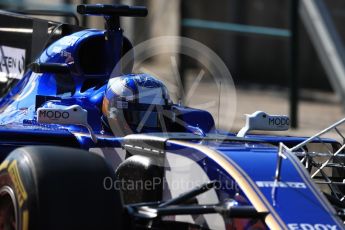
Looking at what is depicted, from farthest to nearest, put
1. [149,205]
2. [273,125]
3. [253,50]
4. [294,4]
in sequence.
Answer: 1. [253,50]
2. [294,4]
3. [273,125]
4. [149,205]

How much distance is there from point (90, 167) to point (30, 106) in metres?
2.19

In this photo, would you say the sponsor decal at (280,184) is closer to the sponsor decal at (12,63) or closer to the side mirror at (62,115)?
the side mirror at (62,115)

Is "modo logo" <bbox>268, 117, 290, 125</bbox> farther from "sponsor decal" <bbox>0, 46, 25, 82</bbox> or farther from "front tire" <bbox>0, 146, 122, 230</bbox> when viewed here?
"sponsor decal" <bbox>0, 46, 25, 82</bbox>

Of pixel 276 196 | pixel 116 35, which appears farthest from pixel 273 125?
pixel 116 35

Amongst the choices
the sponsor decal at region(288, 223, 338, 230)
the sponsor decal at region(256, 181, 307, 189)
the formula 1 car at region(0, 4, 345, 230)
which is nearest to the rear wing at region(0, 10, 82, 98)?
the formula 1 car at region(0, 4, 345, 230)

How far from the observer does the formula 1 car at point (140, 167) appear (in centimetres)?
482

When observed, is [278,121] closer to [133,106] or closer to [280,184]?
[133,106]

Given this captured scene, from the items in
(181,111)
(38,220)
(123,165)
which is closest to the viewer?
(38,220)

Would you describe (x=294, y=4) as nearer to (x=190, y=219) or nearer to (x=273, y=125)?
(x=273, y=125)

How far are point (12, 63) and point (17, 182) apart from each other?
368 cm

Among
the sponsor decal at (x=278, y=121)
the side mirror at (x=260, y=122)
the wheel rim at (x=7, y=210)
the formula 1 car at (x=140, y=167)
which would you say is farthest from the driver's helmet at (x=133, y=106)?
the wheel rim at (x=7, y=210)

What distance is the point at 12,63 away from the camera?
27.9 ft

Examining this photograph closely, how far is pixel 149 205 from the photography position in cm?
507

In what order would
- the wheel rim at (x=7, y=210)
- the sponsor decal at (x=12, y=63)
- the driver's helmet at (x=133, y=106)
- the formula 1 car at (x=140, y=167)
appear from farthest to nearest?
the sponsor decal at (x=12, y=63)
the driver's helmet at (x=133, y=106)
the wheel rim at (x=7, y=210)
the formula 1 car at (x=140, y=167)
